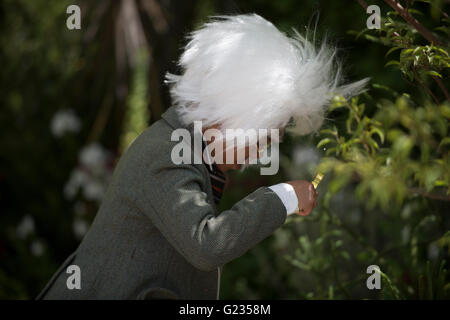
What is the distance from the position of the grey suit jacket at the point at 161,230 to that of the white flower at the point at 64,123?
1.89 metres

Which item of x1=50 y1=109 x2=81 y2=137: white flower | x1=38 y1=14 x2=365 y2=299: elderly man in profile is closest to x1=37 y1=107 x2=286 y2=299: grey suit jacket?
x1=38 y1=14 x2=365 y2=299: elderly man in profile

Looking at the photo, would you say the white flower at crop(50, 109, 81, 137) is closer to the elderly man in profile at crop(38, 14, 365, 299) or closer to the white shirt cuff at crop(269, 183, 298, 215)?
the elderly man in profile at crop(38, 14, 365, 299)

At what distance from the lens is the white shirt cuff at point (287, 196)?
1021 mm

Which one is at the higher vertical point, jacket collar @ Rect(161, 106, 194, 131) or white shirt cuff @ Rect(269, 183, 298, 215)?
jacket collar @ Rect(161, 106, 194, 131)

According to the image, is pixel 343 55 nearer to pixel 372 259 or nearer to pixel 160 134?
pixel 160 134

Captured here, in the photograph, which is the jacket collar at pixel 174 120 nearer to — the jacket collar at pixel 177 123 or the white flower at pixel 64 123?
the jacket collar at pixel 177 123

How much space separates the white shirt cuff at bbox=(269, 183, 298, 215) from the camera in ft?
3.35

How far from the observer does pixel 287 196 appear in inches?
40.4

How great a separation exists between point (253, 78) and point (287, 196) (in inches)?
9.9

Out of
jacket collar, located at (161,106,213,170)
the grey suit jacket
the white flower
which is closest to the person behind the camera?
the grey suit jacket

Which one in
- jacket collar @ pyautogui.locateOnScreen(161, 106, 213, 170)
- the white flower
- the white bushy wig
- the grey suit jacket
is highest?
the white bushy wig

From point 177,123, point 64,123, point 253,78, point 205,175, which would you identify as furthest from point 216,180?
point 64,123

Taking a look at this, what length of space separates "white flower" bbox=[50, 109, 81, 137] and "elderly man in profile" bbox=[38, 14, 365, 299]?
195 centimetres

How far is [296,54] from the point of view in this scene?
1091 mm
